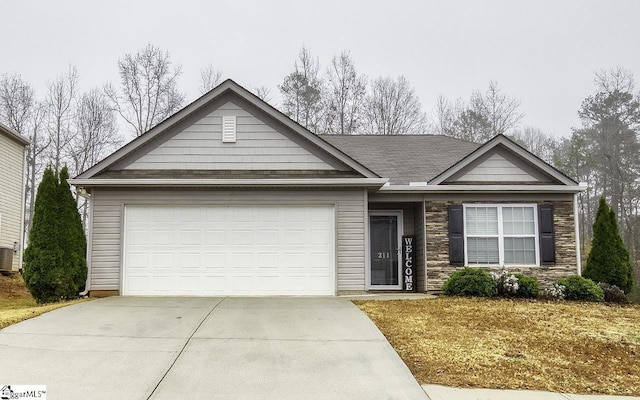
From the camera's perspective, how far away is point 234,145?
467 inches

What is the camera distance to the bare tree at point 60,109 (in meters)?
28.7

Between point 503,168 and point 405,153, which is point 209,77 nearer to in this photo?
point 405,153

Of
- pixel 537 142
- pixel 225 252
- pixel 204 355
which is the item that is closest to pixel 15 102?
pixel 225 252

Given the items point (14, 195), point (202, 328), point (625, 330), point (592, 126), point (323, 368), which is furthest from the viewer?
point (592, 126)

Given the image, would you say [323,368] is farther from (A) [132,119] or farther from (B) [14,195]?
(A) [132,119]

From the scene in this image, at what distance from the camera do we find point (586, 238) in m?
33.8

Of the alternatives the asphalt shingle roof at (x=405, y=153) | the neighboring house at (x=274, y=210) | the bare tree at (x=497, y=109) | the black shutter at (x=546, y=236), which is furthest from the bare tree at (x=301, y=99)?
Answer: the black shutter at (x=546, y=236)

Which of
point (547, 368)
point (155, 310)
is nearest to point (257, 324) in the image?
point (155, 310)

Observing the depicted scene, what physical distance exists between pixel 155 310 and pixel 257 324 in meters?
2.27

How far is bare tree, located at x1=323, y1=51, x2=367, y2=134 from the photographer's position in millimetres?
27312

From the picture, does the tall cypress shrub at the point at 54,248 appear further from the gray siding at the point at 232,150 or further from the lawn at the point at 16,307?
the gray siding at the point at 232,150

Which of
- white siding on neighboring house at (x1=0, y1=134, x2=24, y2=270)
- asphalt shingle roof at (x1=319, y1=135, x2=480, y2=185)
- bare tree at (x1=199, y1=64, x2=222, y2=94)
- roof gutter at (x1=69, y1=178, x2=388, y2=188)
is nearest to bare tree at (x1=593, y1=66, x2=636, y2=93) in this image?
asphalt shingle roof at (x1=319, y1=135, x2=480, y2=185)

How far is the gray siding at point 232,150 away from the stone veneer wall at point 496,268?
2.97 metres

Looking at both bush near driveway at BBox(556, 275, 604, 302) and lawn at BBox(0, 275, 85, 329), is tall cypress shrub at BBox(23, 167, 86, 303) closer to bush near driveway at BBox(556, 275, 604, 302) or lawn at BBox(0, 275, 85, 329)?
lawn at BBox(0, 275, 85, 329)
